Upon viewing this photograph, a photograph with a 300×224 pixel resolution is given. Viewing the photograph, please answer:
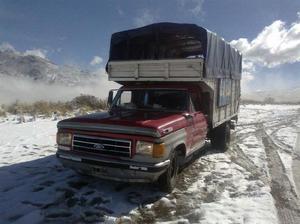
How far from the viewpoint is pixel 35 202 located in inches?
216

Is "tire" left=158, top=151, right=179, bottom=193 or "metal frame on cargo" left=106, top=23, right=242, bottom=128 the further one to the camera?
"metal frame on cargo" left=106, top=23, right=242, bottom=128

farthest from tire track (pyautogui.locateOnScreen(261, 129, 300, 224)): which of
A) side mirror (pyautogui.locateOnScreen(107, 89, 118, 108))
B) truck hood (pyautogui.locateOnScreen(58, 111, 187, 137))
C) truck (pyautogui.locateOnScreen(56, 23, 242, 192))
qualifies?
side mirror (pyautogui.locateOnScreen(107, 89, 118, 108))

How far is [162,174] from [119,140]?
43.6 inches

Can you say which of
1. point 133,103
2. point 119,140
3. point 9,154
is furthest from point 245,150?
Answer: point 9,154

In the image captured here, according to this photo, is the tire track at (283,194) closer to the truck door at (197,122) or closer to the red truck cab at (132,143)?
the truck door at (197,122)

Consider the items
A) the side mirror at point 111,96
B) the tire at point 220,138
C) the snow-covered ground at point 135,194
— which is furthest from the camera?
the tire at point 220,138

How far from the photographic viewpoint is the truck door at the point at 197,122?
23.1ft

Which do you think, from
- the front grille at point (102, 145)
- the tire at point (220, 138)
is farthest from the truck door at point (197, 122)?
the tire at point (220, 138)

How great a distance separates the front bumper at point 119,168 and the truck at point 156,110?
0.05 feet

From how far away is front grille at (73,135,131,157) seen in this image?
213 inches

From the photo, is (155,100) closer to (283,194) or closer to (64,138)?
(64,138)

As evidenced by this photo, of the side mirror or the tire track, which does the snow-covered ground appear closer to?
the tire track

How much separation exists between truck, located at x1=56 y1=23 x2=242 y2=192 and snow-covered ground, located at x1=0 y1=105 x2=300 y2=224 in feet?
1.58

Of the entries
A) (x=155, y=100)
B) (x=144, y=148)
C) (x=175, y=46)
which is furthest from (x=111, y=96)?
(x=175, y=46)
